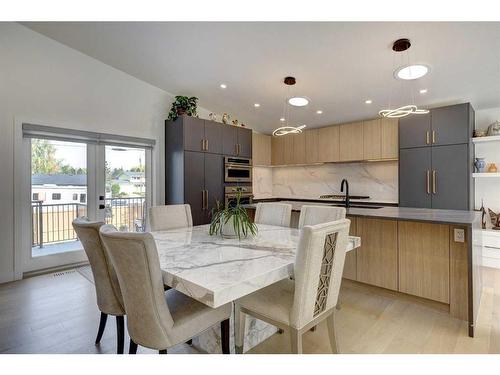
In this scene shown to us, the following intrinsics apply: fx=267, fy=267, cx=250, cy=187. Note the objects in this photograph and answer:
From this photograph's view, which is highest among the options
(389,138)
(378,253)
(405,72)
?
(405,72)

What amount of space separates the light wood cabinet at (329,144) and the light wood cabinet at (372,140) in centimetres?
48

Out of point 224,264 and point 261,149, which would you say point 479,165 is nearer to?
point 261,149

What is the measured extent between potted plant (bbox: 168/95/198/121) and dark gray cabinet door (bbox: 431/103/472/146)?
3594mm

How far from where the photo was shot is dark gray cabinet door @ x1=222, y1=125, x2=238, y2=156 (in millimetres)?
4703

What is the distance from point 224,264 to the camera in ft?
4.74

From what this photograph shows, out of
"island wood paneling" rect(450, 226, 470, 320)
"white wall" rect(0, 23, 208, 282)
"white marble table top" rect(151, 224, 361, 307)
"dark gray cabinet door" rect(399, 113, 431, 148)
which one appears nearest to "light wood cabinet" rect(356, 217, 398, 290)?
"island wood paneling" rect(450, 226, 470, 320)

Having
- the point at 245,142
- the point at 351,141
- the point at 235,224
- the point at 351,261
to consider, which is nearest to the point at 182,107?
the point at 245,142

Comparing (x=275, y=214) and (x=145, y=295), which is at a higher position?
(x=275, y=214)

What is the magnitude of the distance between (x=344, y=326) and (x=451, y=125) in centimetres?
319

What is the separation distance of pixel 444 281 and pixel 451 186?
6.13 ft

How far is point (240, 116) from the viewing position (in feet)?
16.9

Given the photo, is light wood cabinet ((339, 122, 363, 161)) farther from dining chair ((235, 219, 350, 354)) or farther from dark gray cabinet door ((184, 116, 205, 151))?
dining chair ((235, 219, 350, 354))
